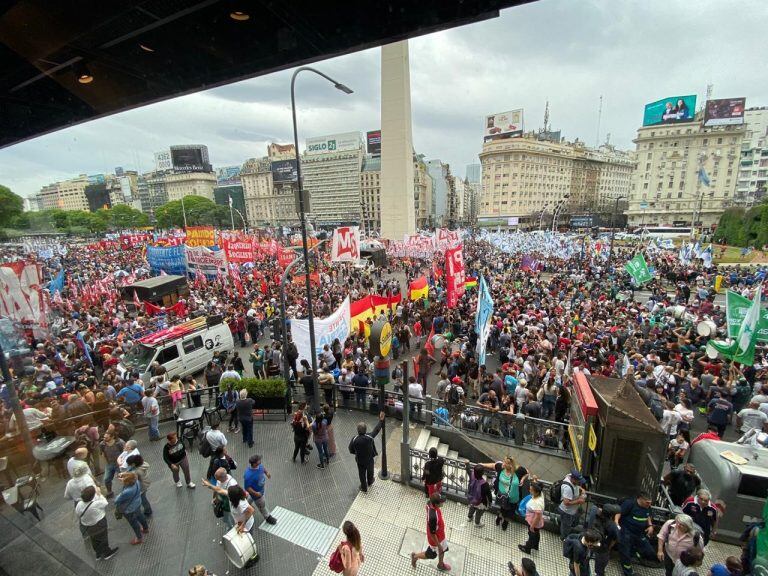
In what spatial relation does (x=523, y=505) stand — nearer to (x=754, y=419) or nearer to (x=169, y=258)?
(x=754, y=419)

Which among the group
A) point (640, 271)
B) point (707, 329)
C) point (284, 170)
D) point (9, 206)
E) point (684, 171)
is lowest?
point (707, 329)

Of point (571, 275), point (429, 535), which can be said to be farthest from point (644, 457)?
point (571, 275)

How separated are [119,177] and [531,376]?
7962 inches

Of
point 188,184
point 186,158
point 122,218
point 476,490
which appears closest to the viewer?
point 476,490

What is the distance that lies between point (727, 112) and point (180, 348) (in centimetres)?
11038

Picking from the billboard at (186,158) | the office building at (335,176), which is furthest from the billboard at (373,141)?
the billboard at (186,158)

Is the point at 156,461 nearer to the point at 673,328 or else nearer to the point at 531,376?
the point at 531,376

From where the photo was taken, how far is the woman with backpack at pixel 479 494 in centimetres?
618

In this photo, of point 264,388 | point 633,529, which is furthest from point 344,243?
point 633,529

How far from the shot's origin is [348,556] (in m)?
4.34

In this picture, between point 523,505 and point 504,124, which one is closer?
point 523,505

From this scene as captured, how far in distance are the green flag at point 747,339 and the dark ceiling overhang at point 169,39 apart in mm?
11629

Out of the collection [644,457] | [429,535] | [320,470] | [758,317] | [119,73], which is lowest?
[320,470]

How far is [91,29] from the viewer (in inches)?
105
